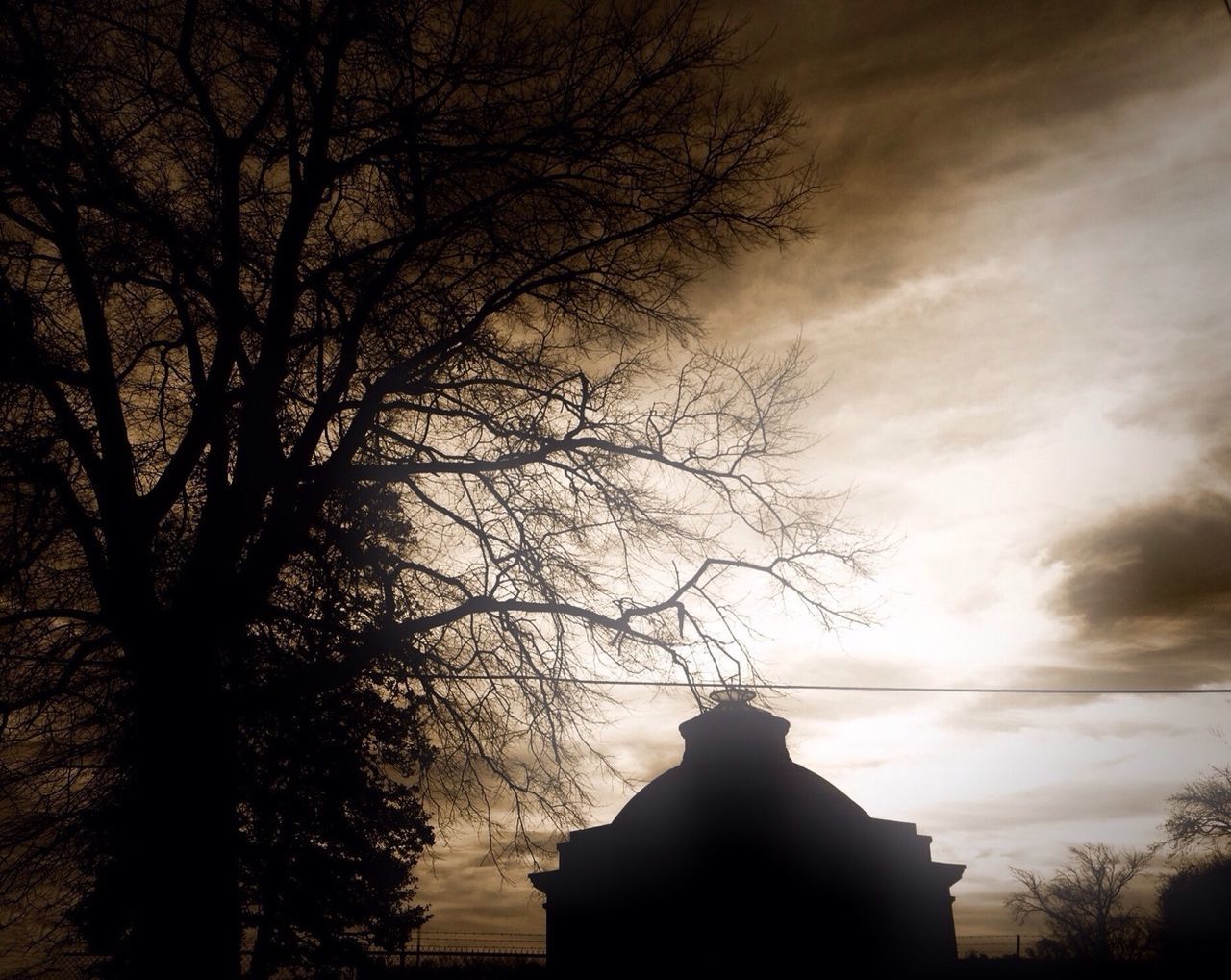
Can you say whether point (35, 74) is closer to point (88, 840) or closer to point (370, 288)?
point (370, 288)

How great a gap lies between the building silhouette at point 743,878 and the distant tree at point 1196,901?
25020mm

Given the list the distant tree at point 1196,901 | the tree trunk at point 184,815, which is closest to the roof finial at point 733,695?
the tree trunk at point 184,815

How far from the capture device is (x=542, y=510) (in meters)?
10.8

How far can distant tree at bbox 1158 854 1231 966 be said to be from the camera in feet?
131

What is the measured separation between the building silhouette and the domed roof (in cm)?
3

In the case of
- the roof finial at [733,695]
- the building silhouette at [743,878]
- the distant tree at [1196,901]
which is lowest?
the distant tree at [1196,901]

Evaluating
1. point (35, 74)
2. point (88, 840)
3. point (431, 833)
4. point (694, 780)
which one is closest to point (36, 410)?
point (35, 74)

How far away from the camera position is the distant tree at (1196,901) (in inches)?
1570

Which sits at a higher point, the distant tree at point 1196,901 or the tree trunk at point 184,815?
the tree trunk at point 184,815

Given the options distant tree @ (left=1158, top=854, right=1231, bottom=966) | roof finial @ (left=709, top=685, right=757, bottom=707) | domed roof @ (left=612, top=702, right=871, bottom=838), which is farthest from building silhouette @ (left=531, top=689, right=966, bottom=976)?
distant tree @ (left=1158, top=854, right=1231, bottom=966)

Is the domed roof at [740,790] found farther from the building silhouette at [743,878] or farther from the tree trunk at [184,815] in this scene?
the tree trunk at [184,815]

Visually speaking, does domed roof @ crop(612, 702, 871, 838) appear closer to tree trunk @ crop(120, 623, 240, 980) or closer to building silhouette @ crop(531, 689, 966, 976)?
building silhouette @ crop(531, 689, 966, 976)

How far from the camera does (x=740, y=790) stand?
57.4 feet

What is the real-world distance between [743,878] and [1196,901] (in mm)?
37617
